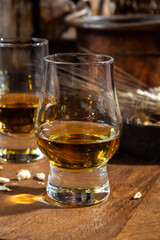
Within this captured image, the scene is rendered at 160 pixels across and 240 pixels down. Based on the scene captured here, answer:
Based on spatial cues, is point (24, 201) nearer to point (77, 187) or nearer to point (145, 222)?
point (77, 187)

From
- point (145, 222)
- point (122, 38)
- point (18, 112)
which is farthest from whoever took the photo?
point (122, 38)

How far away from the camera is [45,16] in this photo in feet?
9.10

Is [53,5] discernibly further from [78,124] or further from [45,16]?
[78,124]

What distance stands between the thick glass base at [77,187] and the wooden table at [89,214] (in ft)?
0.05

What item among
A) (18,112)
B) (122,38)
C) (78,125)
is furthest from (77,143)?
(122,38)

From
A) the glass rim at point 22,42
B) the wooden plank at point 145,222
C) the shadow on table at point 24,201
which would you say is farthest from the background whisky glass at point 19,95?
the wooden plank at point 145,222

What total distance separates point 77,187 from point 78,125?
93mm

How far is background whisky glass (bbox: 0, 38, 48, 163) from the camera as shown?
30.7 inches

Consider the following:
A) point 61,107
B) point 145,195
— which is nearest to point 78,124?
point 61,107

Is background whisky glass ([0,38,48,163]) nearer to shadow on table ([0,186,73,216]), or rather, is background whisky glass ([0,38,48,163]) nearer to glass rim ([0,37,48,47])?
glass rim ([0,37,48,47])

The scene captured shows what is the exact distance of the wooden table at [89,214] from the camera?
546mm

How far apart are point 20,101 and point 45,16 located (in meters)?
2.09

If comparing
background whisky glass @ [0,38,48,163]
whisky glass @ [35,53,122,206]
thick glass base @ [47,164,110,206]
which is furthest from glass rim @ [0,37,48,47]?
thick glass base @ [47,164,110,206]

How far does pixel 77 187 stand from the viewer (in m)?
0.63
